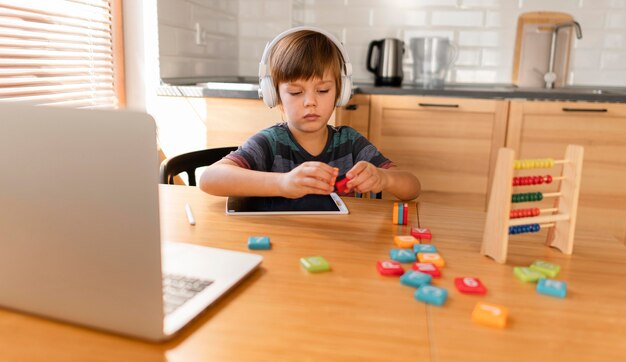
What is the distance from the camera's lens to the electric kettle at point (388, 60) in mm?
2848

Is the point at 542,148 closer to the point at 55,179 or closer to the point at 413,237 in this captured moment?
the point at 413,237

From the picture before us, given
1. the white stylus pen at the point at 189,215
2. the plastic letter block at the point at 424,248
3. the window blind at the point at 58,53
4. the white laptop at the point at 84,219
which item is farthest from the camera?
the window blind at the point at 58,53

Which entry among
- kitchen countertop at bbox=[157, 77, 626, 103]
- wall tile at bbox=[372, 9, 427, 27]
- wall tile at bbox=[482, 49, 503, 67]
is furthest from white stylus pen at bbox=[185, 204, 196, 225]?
wall tile at bbox=[482, 49, 503, 67]

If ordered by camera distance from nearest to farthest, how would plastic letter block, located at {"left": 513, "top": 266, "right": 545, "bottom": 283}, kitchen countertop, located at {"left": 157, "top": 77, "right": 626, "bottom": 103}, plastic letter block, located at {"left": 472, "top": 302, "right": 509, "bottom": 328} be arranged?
plastic letter block, located at {"left": 472, "top": 302, "right": 509, "bottom": 328} < plastic letter block, located at {"left": 513, "top": 266, "right": 545, "bottom": 283} < kitchen countertop, located at {"left": 157, "top": 77, "right": 626, "bottom": 103}

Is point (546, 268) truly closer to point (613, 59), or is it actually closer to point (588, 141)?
point (588, 141)

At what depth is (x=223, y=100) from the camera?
7.31ft

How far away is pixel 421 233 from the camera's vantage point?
882mm

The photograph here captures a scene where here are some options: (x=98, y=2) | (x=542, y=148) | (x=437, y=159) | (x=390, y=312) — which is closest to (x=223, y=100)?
(x=98, y=2)

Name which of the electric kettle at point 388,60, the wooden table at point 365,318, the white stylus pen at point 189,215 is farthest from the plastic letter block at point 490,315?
the electric kettle at point 388,60

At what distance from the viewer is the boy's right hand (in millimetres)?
943

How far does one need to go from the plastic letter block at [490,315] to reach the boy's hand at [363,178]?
46 cm

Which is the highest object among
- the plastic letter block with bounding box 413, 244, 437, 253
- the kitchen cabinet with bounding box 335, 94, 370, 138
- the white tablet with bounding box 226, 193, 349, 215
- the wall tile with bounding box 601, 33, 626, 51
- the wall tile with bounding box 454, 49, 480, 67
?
the wall tile with bounding box 601, 33, 626, 51

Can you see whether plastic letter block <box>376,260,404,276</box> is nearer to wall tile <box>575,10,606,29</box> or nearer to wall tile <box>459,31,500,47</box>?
wall tile <box>459,31,500,47</box>

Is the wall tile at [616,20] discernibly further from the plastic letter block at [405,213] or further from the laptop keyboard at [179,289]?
the laptop keyboard at [179,289]
